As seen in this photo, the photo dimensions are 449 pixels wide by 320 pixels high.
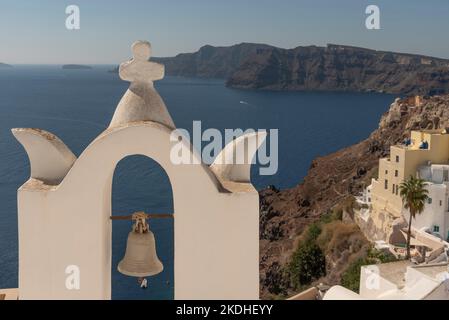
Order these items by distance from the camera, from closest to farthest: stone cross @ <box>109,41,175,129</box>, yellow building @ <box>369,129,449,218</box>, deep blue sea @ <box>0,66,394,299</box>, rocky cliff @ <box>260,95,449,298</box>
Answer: stone cross @ <box>109,41,175,129</box> → yellow building @ <box>369,129,449,218</box> → deep blue sea @ <box>0,66,394,299</box> → rocky cliff @ <box>260,95,449,298</box>

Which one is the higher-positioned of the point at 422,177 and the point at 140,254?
the point at 140,254

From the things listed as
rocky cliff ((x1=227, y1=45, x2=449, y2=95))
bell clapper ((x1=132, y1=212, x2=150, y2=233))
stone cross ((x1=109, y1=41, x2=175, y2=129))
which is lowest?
bell clapper ((x1=132, y1=212, x2=150, y2=233))

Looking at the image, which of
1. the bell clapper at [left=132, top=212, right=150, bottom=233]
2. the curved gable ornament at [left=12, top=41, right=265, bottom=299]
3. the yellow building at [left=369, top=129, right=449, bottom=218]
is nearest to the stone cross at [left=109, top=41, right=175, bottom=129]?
the curved gable ornament at [left=12, top=41, right=265, bottom=299]

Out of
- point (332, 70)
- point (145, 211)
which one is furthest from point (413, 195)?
point (332, 70)

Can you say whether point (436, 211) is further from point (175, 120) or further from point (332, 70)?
point (332, 70)

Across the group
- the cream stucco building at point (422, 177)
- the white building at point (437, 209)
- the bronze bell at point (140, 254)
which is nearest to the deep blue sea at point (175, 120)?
the cream stucco building at point (422, 177)

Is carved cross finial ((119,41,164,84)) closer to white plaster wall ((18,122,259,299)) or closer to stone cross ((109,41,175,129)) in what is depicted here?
stone cross ((109,41,175,129))

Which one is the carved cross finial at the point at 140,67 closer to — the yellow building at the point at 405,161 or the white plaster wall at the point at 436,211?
the white plaster wall at the point at 436,211

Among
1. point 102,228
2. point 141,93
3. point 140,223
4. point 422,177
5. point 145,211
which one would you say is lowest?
point 145,211
